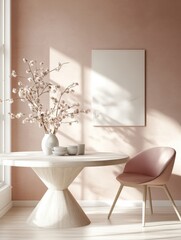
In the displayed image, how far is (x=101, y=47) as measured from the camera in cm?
566

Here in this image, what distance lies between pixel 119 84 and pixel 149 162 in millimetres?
993

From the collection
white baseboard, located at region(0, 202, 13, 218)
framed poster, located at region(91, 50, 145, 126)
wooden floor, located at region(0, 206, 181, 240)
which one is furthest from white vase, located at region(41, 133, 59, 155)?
framed poster, located at region(91, 50, 145, 126)

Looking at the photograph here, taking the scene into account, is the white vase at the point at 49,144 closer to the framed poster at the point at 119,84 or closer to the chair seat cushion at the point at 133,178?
the chair seat cushion at the point at 133,178

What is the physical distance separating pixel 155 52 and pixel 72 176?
6.37 ft

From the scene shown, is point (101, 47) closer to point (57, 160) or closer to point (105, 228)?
point (57, 160)

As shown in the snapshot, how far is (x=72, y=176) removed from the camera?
15.0 ft

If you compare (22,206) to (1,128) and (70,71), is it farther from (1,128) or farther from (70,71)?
(70,71)

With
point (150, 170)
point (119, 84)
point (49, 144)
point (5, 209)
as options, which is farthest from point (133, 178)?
point (5, 209)

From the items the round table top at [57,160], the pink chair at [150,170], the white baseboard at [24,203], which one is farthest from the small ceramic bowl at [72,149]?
the white baseboard at [24,203]

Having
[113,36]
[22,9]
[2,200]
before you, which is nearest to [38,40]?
[22,9]

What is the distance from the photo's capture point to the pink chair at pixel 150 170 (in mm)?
4801

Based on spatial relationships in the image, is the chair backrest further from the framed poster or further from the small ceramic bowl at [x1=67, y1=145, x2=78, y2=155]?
the small ceramic bowl at [x1=67, y1=145, x2=78, y2=155]

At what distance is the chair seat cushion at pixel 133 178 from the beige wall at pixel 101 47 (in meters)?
0.57

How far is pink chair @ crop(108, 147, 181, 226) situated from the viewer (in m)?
4.80
